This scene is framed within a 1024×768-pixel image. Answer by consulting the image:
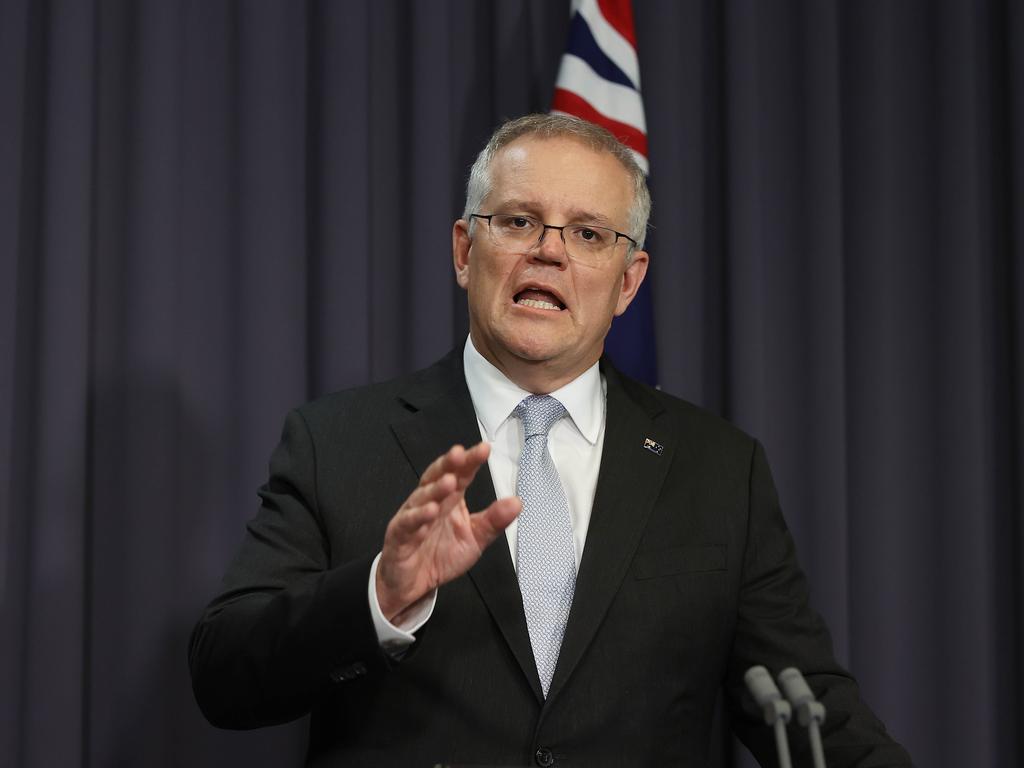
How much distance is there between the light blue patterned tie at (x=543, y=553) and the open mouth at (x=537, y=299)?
0.80 feet

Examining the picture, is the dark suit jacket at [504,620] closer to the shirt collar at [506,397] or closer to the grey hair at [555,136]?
the shirt collar at [506,397]

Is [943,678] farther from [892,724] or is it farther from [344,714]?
[344,714]

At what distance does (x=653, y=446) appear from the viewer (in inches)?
90.0

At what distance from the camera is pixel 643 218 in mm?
2488

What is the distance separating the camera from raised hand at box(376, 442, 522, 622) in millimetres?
1544

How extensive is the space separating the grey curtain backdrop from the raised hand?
1.32 meters

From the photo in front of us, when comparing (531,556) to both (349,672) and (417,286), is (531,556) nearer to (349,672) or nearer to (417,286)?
(349,672)

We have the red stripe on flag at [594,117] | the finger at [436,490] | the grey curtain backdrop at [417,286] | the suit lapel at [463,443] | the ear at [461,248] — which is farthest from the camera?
the red stripe on flag at [594,117]

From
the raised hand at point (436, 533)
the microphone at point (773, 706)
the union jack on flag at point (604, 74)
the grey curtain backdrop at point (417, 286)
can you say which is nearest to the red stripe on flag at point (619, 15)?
the union jack on flag at point (604, 74)

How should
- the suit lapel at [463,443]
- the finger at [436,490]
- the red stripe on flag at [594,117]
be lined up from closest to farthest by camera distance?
the finger at [436,490] → the suit lapel at [463,443] → the red stripe on flag at [594,117]

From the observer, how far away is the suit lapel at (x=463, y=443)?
1979 millimetres

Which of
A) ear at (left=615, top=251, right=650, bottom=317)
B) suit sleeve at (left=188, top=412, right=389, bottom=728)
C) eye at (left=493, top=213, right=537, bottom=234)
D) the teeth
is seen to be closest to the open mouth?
the teeth

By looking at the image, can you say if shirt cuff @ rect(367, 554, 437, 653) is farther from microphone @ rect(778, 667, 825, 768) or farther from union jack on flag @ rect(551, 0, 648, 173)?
union jack on flag @ rect(551, 0, 648, 173)

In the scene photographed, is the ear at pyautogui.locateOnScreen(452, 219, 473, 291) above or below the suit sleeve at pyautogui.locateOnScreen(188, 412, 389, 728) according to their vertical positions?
above
